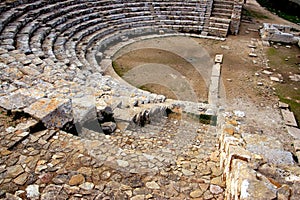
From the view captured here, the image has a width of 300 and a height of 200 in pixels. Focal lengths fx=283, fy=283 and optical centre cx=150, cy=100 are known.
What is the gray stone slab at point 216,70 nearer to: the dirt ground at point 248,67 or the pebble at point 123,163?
the dirt ground at point 248,67

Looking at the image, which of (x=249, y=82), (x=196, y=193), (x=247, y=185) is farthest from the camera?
(x=249, y=82)

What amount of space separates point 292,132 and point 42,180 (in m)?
6.13

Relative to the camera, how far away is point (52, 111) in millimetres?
4328

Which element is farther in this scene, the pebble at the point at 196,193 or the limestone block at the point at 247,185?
the pebble at the point at 196,193

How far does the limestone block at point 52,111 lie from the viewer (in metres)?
4.27

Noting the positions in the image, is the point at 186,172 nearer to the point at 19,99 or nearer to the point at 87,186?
the point at 87,186

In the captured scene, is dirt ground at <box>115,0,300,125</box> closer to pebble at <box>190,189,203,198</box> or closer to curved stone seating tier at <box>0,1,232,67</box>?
curved stone seating tier at <box>0,1,232,67</box>

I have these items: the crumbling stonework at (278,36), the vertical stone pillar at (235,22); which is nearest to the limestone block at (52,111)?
the vertical stone pillar at (235,22)

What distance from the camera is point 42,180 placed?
334 cm

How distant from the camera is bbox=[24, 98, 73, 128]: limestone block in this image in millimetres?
4266

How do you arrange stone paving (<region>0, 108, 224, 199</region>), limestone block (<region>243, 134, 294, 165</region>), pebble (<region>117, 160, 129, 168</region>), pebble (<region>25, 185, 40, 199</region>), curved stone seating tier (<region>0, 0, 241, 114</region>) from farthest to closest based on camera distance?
curved stone seating tier (<region>0, 0, 241, 114</region>) < limestone block (<region>243, 134, 294, 165</region>) < pebble (<region>117, 160, 129, 168</region>) < stone paving (<region>0, 108, 224, 199</region>) < pebble (<region>25, 185, 40, 199</region>)

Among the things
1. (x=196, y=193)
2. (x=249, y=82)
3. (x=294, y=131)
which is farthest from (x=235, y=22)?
(x=196, y=193)

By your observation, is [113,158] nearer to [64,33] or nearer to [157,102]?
[157,102]

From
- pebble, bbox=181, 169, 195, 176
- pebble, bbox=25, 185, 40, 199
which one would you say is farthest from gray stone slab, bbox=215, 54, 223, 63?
pebble, bbox=25, 185, 40, 199
